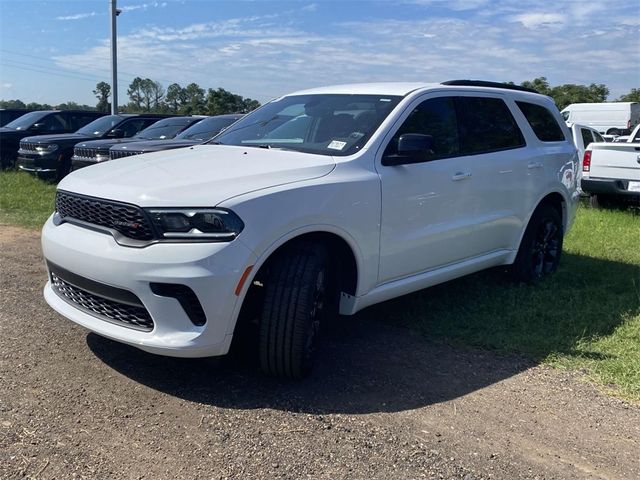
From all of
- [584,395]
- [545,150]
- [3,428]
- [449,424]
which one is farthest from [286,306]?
[545,150]

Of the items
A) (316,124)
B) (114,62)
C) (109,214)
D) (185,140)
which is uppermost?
(114,62)

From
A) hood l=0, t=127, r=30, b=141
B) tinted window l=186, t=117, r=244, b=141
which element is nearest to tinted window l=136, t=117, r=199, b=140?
tinted window l=186, t=117, r=244, b=141

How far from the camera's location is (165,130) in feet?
40.5

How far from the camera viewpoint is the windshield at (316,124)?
4.21 m

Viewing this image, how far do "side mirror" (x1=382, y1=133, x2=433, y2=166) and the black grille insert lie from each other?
1.83 m

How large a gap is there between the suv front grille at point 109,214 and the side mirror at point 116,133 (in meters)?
10.4

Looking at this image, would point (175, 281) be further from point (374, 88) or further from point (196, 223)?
point (374, 88)

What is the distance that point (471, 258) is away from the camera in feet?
16.4

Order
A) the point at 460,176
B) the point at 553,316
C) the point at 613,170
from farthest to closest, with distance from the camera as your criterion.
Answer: the point at 613,170 → the point at 553,316 → the point at 460,176

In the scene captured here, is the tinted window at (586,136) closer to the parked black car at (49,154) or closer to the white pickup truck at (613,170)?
the white pickup truck at (613,170)

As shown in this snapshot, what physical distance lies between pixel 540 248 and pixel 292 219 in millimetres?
3442

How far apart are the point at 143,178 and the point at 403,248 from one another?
1764 millimetres

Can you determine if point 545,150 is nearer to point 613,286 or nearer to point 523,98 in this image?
point 523,98

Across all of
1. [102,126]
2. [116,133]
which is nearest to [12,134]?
[102,126]
